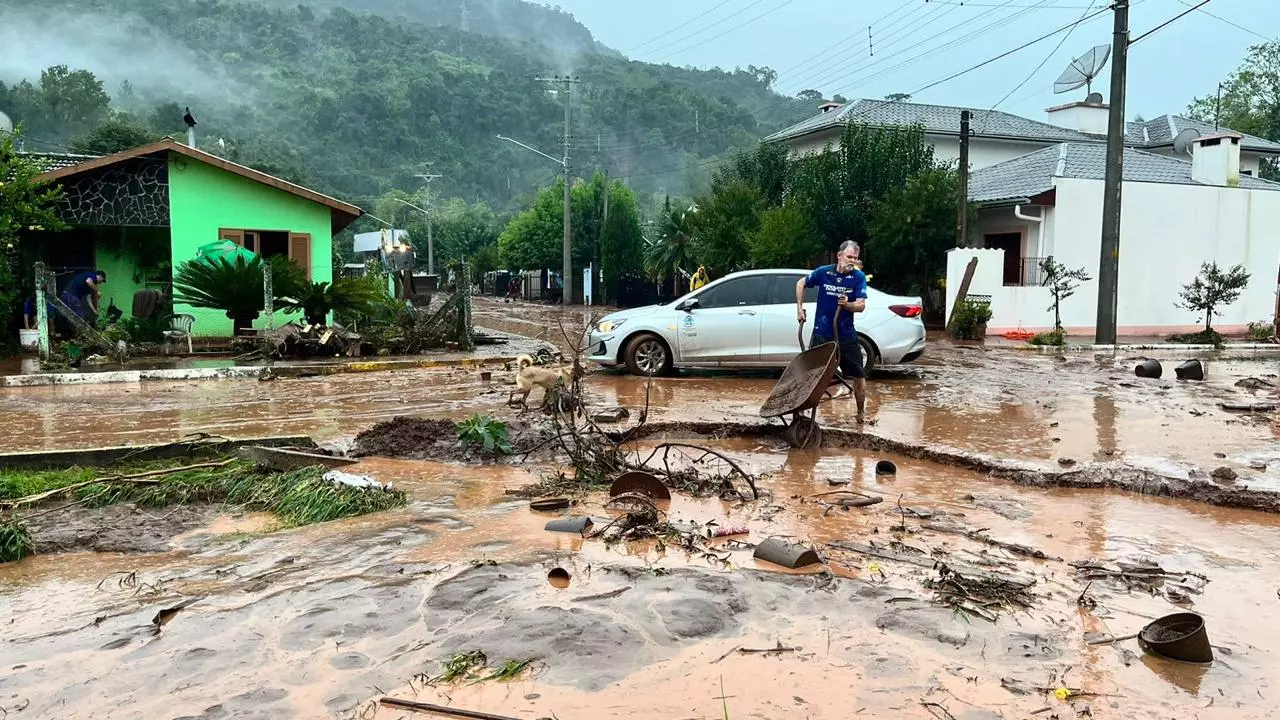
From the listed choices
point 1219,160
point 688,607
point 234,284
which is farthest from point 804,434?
point 1219,160

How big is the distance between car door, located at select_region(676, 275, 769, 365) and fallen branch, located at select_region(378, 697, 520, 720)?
10.2m

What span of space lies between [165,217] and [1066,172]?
74.0 feet

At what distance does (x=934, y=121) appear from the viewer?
3766cm

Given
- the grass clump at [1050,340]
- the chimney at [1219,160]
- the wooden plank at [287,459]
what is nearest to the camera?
the wooden plank at [287,459]

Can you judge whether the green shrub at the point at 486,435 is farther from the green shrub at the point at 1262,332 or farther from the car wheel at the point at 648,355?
the green shrub at the point at 1262,332

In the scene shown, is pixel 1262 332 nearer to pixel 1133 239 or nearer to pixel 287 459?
pixel 1133 239

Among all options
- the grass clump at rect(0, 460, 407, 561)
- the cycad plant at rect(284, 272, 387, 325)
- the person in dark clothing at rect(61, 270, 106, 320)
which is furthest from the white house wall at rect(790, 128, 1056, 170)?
the grass clump at rect(0, 460, 407, 561)

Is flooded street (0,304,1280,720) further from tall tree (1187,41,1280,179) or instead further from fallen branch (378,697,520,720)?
tall tree (1187,41,1280,179)

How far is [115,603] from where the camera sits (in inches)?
188

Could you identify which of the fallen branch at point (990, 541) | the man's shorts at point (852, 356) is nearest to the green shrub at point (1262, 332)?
the man's shorts at point (852, 356)

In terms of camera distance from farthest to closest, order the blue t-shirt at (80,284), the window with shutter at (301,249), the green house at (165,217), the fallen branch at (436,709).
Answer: the window with shutter at (301,249) → the green house at (165,217) → the blue t-shirt at (80,284) → the fallen branch at (436,709)

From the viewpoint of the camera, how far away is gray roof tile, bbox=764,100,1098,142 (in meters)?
36.5

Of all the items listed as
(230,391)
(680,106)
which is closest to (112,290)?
(230,391)

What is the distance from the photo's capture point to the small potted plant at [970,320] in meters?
22.1
